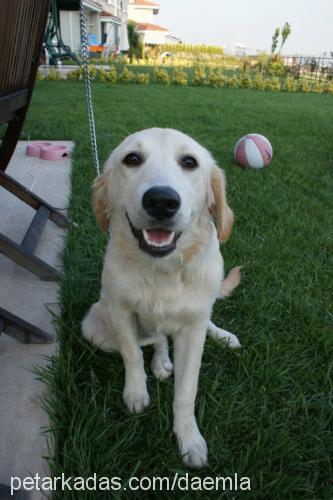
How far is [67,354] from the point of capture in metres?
1.81

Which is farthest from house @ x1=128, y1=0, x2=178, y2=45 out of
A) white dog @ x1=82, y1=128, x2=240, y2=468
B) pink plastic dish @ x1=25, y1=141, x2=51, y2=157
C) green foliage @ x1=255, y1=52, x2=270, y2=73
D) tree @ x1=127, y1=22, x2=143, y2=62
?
white dog @ x1=82, y1=128, x2=240, y2=468

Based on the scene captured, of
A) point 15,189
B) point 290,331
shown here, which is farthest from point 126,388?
point 15,189

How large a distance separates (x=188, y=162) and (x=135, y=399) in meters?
1.05

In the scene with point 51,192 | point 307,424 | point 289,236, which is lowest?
point 307,424

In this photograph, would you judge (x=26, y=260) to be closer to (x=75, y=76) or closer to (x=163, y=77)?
(x=75, y=76)

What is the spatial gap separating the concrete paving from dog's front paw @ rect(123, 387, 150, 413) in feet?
1.15

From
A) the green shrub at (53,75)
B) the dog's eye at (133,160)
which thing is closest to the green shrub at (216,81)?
the green shrub at (53,75)

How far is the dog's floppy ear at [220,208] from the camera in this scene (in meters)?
1.68

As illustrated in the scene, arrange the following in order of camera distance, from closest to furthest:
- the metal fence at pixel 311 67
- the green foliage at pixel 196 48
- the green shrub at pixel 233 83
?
1. the green shrub at pixel 233 83
2. the metal fence at pixel 311 67
3. the green foliage at pixel 196 48

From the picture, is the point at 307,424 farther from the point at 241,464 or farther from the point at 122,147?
the point at 122,147

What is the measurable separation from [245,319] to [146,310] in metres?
0.87

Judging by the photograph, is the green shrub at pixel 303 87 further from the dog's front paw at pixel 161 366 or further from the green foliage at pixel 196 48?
the green foliage at pixel 196 48

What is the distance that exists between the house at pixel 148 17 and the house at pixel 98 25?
899 centimetres

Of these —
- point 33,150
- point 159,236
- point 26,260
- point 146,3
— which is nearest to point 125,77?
point 33,150
